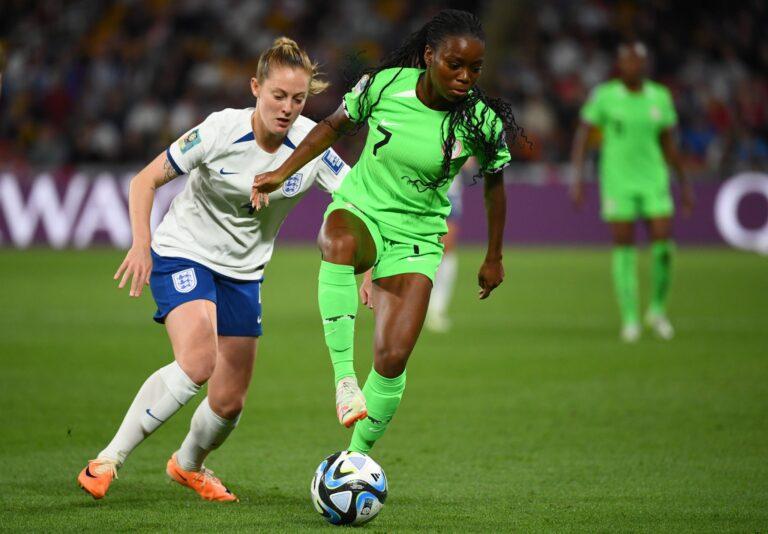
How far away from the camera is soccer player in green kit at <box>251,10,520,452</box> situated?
5207mm

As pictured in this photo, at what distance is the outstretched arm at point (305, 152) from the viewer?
518cm

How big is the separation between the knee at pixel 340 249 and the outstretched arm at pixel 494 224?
579mm

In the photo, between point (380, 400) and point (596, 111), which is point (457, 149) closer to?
point (380, 400)

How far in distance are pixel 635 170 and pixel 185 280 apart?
7209 millimetres

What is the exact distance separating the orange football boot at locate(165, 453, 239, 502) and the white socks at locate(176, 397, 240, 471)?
0.03 metres

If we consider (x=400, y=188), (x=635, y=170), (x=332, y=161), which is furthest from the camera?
(x=635, y=170)

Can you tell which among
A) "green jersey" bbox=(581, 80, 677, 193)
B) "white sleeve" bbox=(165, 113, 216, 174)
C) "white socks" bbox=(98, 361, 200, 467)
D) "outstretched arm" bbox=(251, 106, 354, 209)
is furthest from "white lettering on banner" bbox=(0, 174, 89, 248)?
"outstretched arm" bbox=(251, 106, 354, 209)

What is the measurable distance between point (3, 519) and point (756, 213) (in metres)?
17.6

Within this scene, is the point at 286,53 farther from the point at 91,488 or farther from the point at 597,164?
the point at 597,164

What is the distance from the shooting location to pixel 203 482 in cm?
566

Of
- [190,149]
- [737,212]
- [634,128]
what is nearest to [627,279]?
[634,128]

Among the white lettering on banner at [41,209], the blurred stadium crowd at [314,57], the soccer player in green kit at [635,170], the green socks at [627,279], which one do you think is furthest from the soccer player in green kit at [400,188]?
the blurred stadium crowd at [314,57]

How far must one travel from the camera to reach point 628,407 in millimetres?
8227

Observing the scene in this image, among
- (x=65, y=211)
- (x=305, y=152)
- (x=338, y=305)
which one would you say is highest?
(x=305, y=152)
